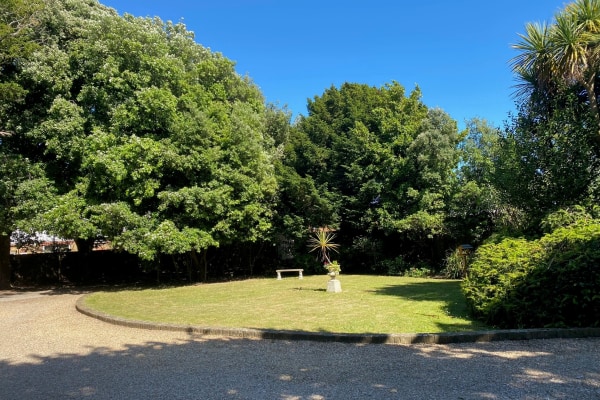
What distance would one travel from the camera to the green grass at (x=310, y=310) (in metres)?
6.98

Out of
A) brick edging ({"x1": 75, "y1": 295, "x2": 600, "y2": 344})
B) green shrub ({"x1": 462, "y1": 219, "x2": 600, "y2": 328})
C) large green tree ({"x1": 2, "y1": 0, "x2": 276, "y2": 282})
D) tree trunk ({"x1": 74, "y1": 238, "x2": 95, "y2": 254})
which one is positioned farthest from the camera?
tree trunk ({"x1": 74, "y1": 238, "x2": 95, "y2": 254})

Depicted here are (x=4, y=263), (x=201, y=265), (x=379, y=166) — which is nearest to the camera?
(x=4, y=263)

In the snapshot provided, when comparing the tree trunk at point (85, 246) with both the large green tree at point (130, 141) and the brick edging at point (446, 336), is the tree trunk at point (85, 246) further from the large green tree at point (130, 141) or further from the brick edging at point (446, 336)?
the brick edging at point (446, 336)

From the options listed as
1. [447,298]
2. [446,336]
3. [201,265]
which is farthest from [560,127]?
[201,265]

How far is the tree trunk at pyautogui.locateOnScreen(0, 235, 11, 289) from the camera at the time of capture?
17.4 meters

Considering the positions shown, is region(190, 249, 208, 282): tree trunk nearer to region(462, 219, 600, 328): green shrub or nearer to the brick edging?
the brick edging

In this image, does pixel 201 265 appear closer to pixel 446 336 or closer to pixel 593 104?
pixel 446 336

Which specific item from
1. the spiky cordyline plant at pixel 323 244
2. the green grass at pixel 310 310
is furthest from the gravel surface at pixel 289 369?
the spiky cordyline plant at pixel 323 244

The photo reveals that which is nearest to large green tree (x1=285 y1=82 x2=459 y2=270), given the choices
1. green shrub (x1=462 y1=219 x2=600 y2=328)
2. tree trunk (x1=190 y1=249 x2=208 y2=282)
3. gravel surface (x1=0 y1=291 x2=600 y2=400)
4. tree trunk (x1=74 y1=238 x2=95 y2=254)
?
tree trunk (x1=190 y1=249 x2=208 y2=282)

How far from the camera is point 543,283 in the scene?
258 inches

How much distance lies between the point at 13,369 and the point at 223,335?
2.74m

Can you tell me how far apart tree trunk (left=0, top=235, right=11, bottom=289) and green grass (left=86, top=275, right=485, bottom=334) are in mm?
8063

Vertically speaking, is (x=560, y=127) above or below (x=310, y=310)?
above

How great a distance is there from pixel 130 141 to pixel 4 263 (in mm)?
9079
